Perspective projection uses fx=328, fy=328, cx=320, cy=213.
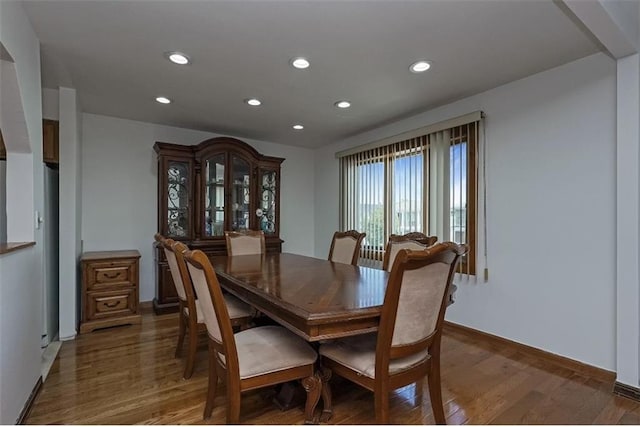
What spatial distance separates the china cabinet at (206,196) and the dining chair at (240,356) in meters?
2.38

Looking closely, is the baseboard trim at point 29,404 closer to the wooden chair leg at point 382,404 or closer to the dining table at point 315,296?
the dining table at point 315,296

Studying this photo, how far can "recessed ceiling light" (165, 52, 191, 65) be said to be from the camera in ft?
7.70

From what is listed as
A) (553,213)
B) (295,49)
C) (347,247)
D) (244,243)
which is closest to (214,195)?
(244,243)

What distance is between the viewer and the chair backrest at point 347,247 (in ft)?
10.5

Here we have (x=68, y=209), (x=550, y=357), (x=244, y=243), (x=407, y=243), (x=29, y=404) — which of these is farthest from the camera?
(x=244, y=243)

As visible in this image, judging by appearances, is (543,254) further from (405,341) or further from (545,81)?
(405,341)

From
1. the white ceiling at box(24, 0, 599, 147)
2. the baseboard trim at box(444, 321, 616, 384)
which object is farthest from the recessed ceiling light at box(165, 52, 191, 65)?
the baseboard trim at box(444, 321, 616, 384)

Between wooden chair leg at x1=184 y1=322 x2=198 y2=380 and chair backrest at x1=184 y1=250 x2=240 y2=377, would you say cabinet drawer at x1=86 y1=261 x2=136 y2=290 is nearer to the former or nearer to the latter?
wooden chair leg at x1=184 y1=322 x2=198 y2=380

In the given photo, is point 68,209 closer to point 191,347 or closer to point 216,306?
point 191,347

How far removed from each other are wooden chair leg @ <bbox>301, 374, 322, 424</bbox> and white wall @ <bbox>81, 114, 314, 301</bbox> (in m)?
3.11

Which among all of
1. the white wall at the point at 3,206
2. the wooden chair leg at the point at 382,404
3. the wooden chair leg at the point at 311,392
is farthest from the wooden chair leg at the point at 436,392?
the white wall at the point at 3,206

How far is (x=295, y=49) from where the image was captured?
2279 mm

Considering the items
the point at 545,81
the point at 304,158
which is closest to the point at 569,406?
the point at 545,81

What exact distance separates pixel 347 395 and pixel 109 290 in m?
2.66
